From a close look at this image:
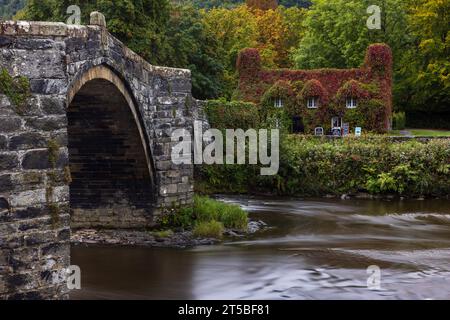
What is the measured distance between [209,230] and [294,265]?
3.32m

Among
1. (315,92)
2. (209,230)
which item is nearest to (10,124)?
(209,230)

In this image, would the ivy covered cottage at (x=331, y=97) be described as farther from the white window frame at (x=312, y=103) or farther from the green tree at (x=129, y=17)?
the green tree at (x=129, y=17)

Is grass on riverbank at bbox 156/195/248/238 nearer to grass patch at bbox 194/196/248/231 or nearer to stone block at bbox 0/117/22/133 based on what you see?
grass patch at bbox 194/196/248/231

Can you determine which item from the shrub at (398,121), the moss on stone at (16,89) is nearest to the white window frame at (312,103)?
the shrub at (398,121)

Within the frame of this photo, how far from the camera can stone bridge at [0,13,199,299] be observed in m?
8.73

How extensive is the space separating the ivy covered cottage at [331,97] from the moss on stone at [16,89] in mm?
28180

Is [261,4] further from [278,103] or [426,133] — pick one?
[426,133]

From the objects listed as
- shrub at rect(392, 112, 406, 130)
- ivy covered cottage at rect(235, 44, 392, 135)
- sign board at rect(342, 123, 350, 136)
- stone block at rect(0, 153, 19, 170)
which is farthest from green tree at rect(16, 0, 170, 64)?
stone block at rect(0, 153, 19, 170)

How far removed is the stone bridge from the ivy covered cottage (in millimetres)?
20615

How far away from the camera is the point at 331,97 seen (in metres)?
37.6

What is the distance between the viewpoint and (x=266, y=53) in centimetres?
4769

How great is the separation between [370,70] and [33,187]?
3164 cm

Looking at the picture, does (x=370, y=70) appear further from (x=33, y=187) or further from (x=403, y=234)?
(x=33, y=187)
